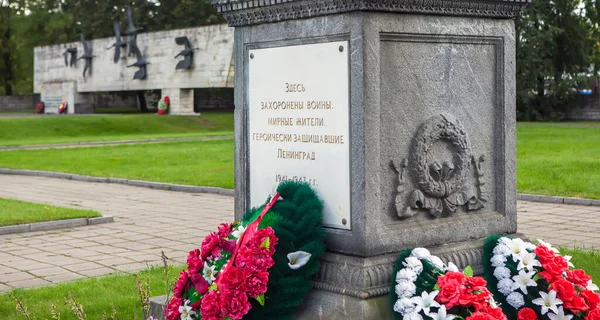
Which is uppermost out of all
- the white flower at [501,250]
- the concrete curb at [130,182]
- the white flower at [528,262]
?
the white flower at [501,250]

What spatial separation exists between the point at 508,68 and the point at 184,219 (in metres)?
6.67

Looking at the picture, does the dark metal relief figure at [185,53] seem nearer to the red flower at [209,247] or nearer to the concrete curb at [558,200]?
the concrete curb at [558,200]

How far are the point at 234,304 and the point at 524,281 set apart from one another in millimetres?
1410

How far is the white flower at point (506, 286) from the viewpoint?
4.31m

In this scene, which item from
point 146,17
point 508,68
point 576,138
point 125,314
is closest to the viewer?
point 508,68

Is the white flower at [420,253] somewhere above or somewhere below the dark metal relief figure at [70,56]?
below

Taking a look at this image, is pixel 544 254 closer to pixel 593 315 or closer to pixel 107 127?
pixel 593 315

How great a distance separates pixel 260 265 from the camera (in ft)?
13.1

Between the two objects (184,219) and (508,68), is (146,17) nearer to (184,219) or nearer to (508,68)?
(184,219)

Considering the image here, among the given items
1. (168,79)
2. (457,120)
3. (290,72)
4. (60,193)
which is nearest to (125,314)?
(290,72)

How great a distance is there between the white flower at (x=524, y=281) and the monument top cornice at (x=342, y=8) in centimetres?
138

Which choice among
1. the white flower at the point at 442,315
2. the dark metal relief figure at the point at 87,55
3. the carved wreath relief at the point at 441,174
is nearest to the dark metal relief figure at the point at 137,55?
the dark metal relief figure at the point at 87,55

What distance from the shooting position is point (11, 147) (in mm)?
26875

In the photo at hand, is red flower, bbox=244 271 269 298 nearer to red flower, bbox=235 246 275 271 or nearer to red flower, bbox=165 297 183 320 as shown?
red flower, bbox=235 246 275 271
